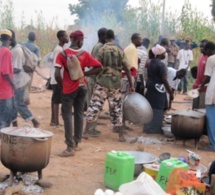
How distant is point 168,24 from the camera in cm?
2348

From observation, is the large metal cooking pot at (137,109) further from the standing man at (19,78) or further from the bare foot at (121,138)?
the standing man at (19,78)

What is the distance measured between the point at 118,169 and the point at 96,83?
259 centimetres

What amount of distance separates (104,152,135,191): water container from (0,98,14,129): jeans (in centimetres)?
235

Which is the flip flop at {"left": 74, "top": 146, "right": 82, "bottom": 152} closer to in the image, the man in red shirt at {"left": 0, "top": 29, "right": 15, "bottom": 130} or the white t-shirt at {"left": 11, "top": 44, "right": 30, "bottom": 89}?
the man in red shirt at {"left": 0, "top": 29, "right": 15, "bottom": 130}

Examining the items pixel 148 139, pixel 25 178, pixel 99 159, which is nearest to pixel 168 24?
pixel 148 139

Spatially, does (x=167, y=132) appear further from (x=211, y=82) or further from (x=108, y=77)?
(x=108, y=77)

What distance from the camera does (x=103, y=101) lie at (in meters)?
7.30

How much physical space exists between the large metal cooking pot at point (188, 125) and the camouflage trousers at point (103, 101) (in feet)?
3.08

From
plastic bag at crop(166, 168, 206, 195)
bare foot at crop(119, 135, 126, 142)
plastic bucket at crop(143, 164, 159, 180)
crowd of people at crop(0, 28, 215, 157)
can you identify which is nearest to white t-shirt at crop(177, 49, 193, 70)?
crowd of people at crop(0, 28, 215, 157)

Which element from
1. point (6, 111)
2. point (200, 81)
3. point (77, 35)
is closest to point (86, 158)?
point (6, 111)

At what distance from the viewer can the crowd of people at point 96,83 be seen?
621cm

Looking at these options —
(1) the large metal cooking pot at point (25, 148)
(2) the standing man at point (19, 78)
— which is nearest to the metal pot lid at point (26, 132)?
→ (1) the large metal cooking pot at point (25, 148)

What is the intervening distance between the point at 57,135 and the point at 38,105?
3.28 m

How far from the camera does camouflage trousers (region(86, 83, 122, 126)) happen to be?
7285 mm
